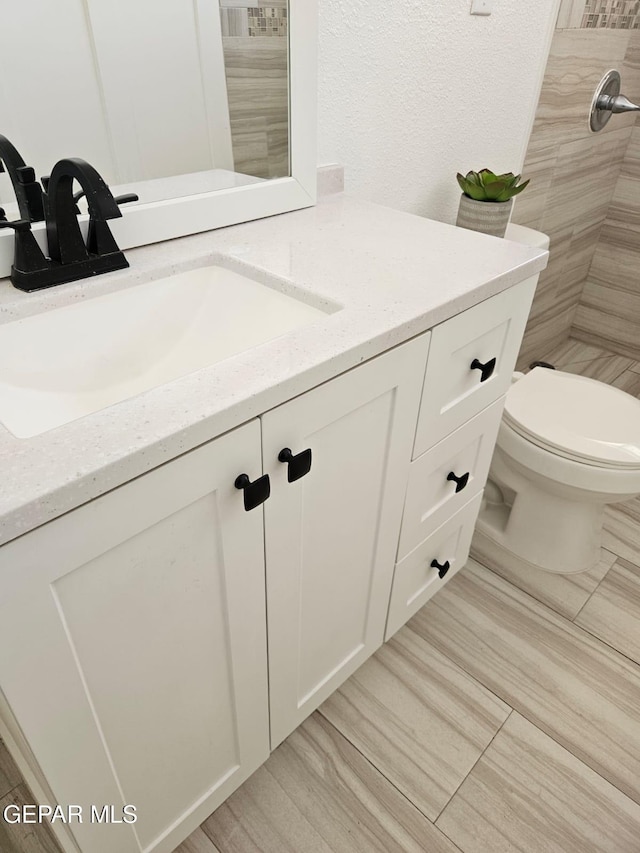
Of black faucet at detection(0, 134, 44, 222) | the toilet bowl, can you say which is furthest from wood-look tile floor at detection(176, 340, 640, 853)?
black faucet at detection(0, 134, 44, 222)

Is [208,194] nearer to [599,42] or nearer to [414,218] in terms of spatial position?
[414,218]

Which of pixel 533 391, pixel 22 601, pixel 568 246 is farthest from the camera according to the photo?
pixel 568 246

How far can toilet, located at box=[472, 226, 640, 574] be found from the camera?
4.51 feet

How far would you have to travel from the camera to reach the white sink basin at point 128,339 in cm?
79

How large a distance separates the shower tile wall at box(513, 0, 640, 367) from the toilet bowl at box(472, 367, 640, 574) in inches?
26.0

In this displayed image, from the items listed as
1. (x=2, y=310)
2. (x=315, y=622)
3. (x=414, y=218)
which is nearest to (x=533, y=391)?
(x=414, y=218)

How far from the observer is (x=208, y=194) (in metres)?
1.03

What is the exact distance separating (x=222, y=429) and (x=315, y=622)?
0.51 meters

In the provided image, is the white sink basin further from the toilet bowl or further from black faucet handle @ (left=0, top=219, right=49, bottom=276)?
the toilet bowl

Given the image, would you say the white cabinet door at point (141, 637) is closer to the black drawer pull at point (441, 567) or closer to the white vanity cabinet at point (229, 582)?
the white vanity cabinet at point (229, 582)

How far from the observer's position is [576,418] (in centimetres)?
148

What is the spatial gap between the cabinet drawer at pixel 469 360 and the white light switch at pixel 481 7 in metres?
0.72

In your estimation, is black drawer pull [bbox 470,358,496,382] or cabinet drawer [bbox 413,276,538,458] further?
black drawer pull [bbox 470,358,496,382]

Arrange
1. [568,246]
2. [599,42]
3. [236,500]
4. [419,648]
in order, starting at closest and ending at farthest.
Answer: [236,500]
[419,648]
[599,42]
[568,246]
